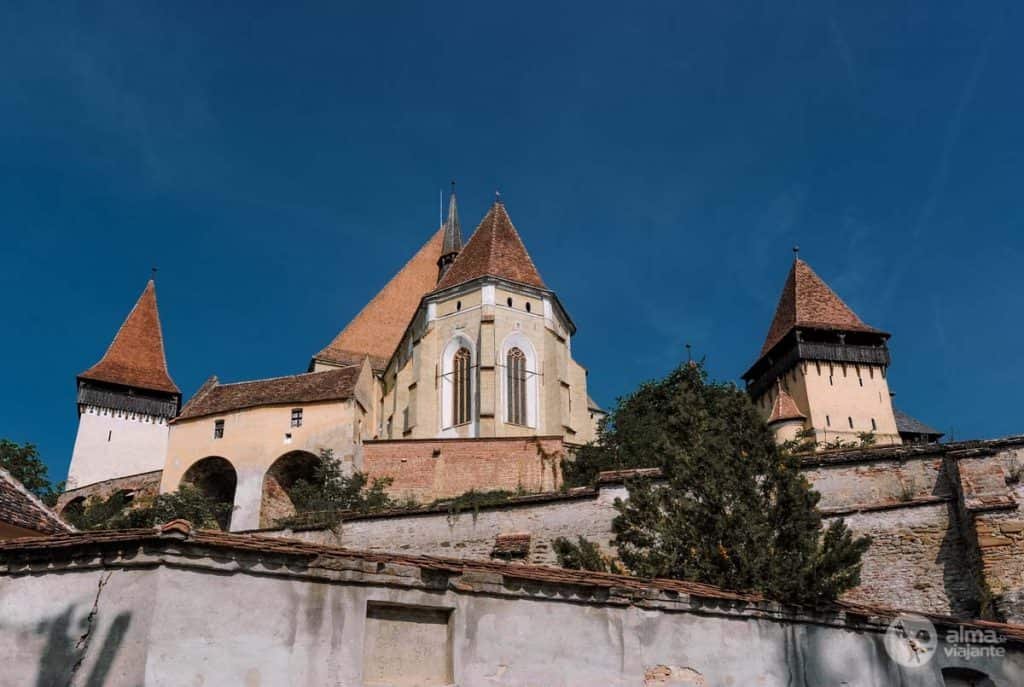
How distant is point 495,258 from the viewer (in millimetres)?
43469

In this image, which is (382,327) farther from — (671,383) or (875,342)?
(875,342)

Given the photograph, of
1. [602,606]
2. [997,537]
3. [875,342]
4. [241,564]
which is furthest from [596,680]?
[875,342]

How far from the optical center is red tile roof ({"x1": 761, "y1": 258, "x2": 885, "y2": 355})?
48.6 metres

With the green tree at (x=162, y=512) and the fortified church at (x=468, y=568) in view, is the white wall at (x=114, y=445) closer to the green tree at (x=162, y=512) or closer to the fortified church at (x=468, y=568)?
the green tree at (x=162, y=512)

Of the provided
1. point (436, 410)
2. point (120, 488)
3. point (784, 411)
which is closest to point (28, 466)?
point (120, 488)

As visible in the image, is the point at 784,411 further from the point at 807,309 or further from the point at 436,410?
the point at 436,410

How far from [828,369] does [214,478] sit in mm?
31081

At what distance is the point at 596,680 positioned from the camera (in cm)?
855

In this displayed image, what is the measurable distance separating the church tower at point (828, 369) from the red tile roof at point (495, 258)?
1414cm

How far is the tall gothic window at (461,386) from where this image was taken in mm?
40062

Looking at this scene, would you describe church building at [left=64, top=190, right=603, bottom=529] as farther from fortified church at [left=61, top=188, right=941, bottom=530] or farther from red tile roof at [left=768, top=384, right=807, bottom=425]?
red tile roof at [left=768, top=384, right=807, bottom=425]

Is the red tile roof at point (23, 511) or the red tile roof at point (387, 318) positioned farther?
the red tile roof at point (387, 318)

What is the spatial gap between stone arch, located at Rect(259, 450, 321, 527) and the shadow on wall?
28.9 meters

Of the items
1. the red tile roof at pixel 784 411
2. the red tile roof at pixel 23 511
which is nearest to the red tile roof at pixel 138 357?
the red tile roof at pixel 784 411
